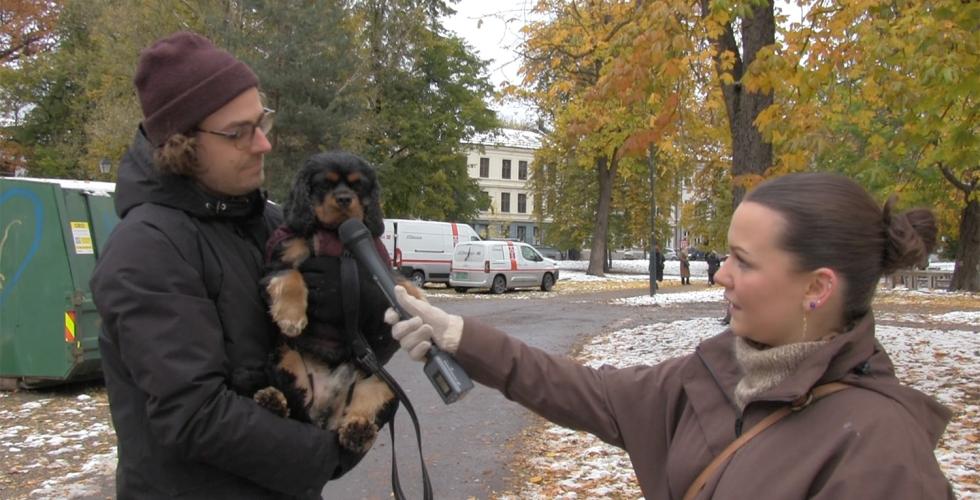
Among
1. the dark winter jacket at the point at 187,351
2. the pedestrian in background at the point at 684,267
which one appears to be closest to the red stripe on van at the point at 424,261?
the pedestrian in background at the point at 684,267

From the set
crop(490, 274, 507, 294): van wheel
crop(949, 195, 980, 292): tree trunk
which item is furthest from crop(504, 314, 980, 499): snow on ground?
crop(949, 195, 980, 292): tree trunk

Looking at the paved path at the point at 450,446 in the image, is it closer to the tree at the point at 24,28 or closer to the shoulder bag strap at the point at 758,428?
the shoulder bag strap at the point at 758,428

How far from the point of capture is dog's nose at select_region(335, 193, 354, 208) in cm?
238

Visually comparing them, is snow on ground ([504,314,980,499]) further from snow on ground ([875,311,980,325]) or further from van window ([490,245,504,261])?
van window ([490,245,504,261])

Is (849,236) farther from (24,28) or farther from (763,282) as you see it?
(24,28)

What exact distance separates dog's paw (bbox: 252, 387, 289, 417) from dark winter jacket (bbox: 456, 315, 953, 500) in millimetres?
497

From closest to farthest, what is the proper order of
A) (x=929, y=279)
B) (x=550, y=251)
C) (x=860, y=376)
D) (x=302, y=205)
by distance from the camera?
(x=860, y=376)
(x=302, y=205)
(x=929, y=279)
(x=550, y=251)

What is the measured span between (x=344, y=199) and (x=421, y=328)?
0.62m

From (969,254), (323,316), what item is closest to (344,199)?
(323,316)

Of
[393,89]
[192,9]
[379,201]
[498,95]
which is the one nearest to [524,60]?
[498,95]

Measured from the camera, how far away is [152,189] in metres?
1.98

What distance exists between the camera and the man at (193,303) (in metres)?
1.79

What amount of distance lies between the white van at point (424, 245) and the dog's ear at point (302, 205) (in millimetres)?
22113

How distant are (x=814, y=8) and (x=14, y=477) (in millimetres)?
9374
